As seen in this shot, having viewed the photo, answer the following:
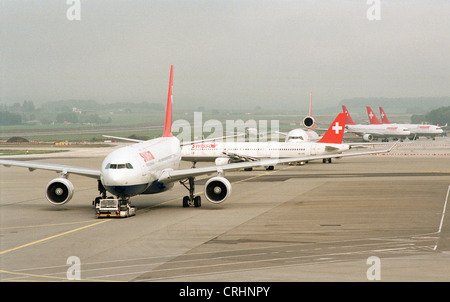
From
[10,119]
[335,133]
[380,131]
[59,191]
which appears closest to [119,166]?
[59,191]

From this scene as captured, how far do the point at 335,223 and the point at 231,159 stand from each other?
3914cm

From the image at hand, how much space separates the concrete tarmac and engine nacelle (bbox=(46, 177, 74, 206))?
2.64ft

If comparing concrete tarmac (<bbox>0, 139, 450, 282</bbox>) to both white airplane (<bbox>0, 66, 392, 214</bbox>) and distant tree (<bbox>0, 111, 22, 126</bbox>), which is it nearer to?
white airplane (<bbox>0, 66, 392, 214</bbox>)

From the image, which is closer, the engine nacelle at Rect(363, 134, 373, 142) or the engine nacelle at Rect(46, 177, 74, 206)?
the engine nacelle at Rect(46, 177, 74, 206)

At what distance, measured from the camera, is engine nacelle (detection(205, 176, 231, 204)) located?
3269cm

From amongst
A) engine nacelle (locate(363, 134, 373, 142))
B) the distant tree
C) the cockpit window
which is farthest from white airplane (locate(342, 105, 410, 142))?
the cockpit window

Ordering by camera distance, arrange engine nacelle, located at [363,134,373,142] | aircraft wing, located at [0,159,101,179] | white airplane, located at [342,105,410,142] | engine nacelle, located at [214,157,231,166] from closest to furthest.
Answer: aircraft wing, located at [0,159,101,179]
engine nacelle, located at [214,157,231,166]
engine nacelle, located at [363,134,373,142]
white airplane, located at [342,105,410,142]

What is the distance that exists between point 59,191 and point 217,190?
8073mm

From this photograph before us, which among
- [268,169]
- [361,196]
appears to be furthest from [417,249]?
[268,169]

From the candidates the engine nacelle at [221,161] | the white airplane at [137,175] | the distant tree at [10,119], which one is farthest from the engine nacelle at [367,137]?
the white airplane at [137,175]

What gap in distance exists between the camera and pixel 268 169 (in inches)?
2603

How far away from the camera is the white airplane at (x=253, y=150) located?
6662 centimetres
